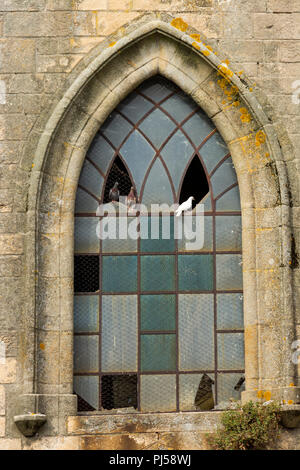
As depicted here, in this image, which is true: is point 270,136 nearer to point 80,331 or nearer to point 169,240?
point 169,240

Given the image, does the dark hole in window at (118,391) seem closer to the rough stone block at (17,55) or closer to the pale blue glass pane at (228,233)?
the pale blue glass pane at (228,233)

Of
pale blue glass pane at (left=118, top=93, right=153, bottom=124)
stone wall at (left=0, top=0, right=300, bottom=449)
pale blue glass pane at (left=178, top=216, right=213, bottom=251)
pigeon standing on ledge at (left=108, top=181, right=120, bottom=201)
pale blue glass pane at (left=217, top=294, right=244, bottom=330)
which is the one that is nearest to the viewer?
stone wall at (left=0, top=0, right=300, bottom=449)

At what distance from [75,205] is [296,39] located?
2.53 metres

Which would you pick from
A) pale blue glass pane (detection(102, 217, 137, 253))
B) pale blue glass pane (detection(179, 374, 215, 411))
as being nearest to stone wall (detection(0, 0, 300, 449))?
pale blue glass pane (detection(102, 217, 137, 253))

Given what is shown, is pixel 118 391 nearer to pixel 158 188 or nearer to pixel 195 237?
pixel 195 237

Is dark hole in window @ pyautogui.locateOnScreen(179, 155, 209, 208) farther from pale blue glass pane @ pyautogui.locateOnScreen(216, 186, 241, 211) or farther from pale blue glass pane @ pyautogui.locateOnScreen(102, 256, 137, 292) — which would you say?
pale blue glass pane @ pyautogui.locateOnScreen(102, 256, 137, 292)

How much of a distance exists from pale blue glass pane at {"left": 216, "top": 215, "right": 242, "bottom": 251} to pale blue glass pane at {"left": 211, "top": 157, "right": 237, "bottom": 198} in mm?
274

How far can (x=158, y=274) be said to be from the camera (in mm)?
10414

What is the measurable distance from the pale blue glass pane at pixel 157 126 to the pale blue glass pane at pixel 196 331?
4.92 ft

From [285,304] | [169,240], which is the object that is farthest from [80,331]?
[285,304]

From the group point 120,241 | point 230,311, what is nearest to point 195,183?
point 120,241

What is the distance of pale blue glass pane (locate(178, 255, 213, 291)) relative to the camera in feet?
34.1

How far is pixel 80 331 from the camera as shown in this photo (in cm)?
1032

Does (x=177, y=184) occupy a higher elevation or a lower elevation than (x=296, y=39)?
lower
